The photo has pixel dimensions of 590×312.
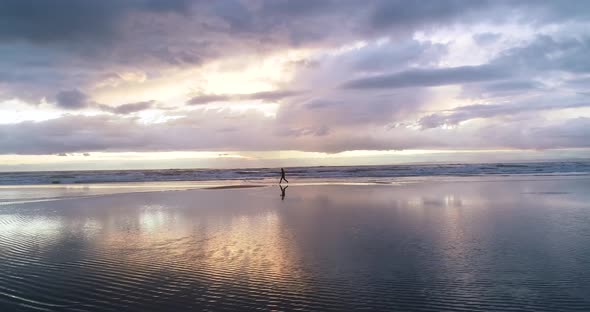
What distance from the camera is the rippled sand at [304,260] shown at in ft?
25.5

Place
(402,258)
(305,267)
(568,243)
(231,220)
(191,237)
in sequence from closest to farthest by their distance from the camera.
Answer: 1. (305,267)
2. (402,258)
3. (568,243)
4. (191,237)
5. (231,220)

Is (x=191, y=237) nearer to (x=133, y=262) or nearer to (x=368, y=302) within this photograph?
(x=133, y=262)

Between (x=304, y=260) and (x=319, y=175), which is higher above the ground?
(x=319, y=175)

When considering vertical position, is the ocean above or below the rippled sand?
above

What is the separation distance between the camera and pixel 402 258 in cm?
1058

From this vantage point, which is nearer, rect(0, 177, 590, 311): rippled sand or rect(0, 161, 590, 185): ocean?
rect(0, 177, 590, 311): rippled sand

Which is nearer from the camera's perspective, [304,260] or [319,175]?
[304,260]

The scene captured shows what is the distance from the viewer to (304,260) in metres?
10.6

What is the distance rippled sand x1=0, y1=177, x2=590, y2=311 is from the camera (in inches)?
306

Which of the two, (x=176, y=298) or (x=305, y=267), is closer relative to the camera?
(x=176, y=298)

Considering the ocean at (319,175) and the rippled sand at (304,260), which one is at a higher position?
the ocean at (319,175)

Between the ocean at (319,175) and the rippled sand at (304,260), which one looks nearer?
the rippled sand at (304,260)

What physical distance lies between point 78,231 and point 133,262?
19.5 ft

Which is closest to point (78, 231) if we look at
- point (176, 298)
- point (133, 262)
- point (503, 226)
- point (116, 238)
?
point (116, 238)
